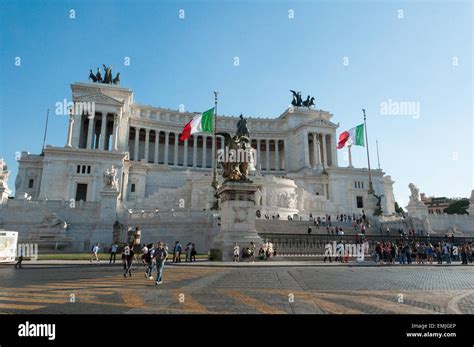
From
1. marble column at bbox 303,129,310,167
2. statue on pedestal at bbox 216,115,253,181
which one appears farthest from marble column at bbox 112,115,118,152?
statue on pedestal at bbox 216,115,253,181

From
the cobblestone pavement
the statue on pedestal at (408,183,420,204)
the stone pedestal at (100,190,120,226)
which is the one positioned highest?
the statue on pedestal at (408,183,420,204)

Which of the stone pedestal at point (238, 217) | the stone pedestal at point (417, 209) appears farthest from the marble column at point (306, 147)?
the stone pedestal at point (238, 217)

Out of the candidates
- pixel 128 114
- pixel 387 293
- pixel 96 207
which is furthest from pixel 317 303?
pixel 128 114

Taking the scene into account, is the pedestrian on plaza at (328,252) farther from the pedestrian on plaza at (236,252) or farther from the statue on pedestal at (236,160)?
the statue on pedestal at (236,160)

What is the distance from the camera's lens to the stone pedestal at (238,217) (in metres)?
19.7

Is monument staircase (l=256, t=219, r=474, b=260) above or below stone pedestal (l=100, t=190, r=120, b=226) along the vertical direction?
below

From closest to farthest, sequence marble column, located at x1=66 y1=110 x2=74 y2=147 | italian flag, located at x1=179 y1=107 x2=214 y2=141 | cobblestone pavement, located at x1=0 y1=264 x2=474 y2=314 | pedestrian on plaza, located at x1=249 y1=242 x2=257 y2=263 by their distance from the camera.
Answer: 1. cobblestone pavement, located at x1=0 y1=264 x2=474 y2=314
2. pedestrian on plaza, located at x1=249 y1=242 x2=257 y2=263
3. italian flag, located at x1=179 y1=107 x2=214 y2=141
4. marble column, located at x1=66 y1=110 x2=74 y2=147

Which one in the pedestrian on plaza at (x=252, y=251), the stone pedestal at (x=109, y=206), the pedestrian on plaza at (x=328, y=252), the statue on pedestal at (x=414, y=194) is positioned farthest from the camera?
the statue on pedestal at (x=414, y=194)

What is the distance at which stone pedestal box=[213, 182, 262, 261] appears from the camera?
19703 millimetres

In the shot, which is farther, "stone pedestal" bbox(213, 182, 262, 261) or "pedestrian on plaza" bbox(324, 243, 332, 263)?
"pedestrian on plaza" bbox(324, 243, 332, 263)

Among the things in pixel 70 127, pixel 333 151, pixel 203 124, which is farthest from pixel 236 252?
pixel 333 151

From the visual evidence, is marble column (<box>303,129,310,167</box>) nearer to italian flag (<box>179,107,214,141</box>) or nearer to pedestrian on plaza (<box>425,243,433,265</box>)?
italian flag (<box>179,107,214,141</box>)

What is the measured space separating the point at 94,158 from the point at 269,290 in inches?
2328

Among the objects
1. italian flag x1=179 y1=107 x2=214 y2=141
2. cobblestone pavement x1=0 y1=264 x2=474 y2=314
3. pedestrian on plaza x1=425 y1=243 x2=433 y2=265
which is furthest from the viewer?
italian flag x1=179 y1=107 x2=214 y2=141
